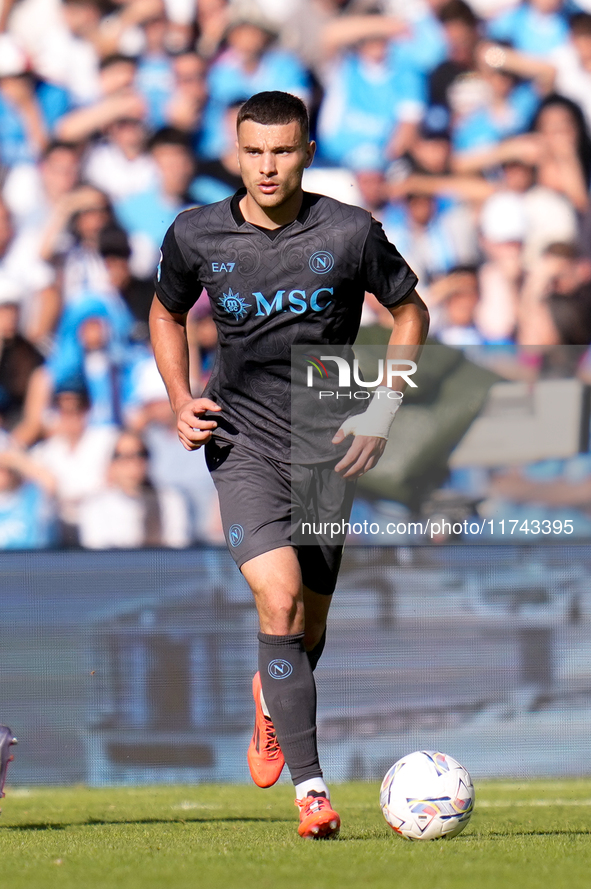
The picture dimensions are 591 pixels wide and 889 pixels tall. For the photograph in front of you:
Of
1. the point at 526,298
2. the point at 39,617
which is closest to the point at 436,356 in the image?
the point at 526,298

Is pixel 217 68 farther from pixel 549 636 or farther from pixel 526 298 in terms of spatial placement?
pixel 549 636

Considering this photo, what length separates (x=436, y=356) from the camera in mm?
6250

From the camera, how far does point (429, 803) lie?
3.21m

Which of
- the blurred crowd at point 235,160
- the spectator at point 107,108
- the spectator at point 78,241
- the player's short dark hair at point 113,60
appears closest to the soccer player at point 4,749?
the blurred crowd at point 235,160

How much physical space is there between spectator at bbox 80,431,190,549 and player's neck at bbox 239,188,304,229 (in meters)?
2.71

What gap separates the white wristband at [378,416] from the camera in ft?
11.4

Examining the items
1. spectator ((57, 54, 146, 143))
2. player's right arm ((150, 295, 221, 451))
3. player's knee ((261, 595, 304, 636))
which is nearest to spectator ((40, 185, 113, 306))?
spectator ((57, 54, 146, 143))

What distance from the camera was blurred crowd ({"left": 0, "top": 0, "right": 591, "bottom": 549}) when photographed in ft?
21.0

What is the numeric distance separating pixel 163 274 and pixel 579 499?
10.3 feet

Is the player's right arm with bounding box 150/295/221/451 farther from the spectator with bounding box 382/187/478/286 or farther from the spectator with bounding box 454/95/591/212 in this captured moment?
the spectator with bounding box 454/95/591/212

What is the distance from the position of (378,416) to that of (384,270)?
0.45m

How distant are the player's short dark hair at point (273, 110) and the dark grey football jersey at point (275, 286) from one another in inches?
11.0

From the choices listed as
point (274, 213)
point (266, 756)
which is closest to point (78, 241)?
point (274, 213)

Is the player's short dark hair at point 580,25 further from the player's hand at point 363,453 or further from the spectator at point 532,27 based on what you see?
the player's hand at point 363,453
